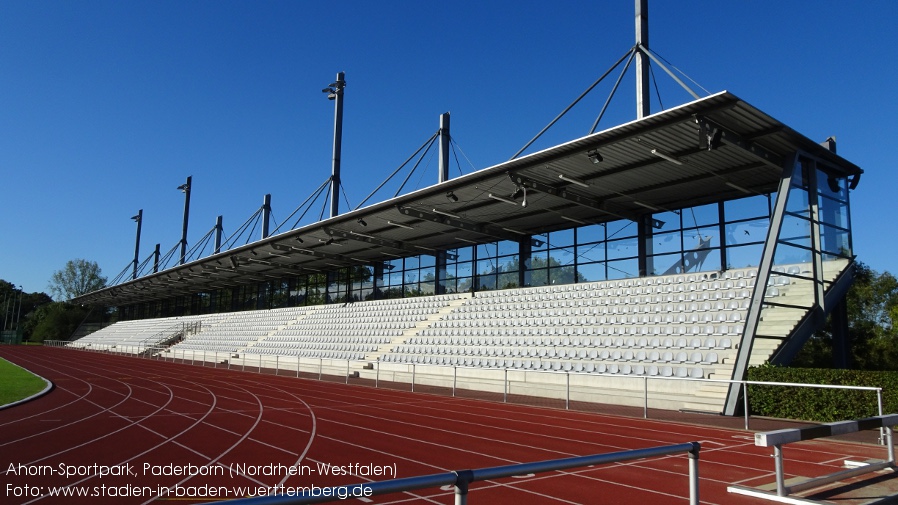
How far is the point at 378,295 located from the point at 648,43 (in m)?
23.5

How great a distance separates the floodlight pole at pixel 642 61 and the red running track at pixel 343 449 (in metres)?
8.52

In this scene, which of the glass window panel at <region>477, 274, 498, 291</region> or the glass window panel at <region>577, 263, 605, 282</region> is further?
the glass window panel at <region>477, 274, 498, 291</region>

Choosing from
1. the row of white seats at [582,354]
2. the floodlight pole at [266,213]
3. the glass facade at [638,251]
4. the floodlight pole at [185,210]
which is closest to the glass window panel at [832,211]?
the glass facade at [638,251]

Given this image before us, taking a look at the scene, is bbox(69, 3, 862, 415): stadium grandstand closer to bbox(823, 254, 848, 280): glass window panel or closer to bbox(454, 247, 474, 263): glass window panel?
bbox(823, 254, 848, 280): glass window panel

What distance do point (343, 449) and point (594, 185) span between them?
1372 centimetres

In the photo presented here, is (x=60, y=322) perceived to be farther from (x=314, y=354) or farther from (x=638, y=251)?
(x=638, y=251)

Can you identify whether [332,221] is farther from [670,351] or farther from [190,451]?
[190,451]

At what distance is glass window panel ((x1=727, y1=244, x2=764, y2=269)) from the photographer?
740 inches

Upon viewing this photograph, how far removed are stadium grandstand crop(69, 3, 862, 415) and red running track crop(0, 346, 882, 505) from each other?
3.95 m

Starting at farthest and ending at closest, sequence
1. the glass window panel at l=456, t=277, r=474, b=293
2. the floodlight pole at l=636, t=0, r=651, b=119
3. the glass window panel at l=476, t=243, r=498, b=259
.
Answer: the glass window panel at l=456, t=277, r=474, b=293 < the glass window panel at l=476, t=243, r=498, b=259 < the floodlight pole at l=636, t=0, r=651, b=119

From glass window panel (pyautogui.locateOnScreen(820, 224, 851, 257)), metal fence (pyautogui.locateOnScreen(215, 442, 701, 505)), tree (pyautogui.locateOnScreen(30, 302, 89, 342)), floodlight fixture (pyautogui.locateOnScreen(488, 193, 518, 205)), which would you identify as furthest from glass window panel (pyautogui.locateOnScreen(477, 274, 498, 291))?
tree (pyautogui.locateOnScreen(30, 302, 89, 342))

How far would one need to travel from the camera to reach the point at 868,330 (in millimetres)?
22812

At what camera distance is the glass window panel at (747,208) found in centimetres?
1920

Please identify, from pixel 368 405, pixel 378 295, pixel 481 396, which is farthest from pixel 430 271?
pixel 368 405
